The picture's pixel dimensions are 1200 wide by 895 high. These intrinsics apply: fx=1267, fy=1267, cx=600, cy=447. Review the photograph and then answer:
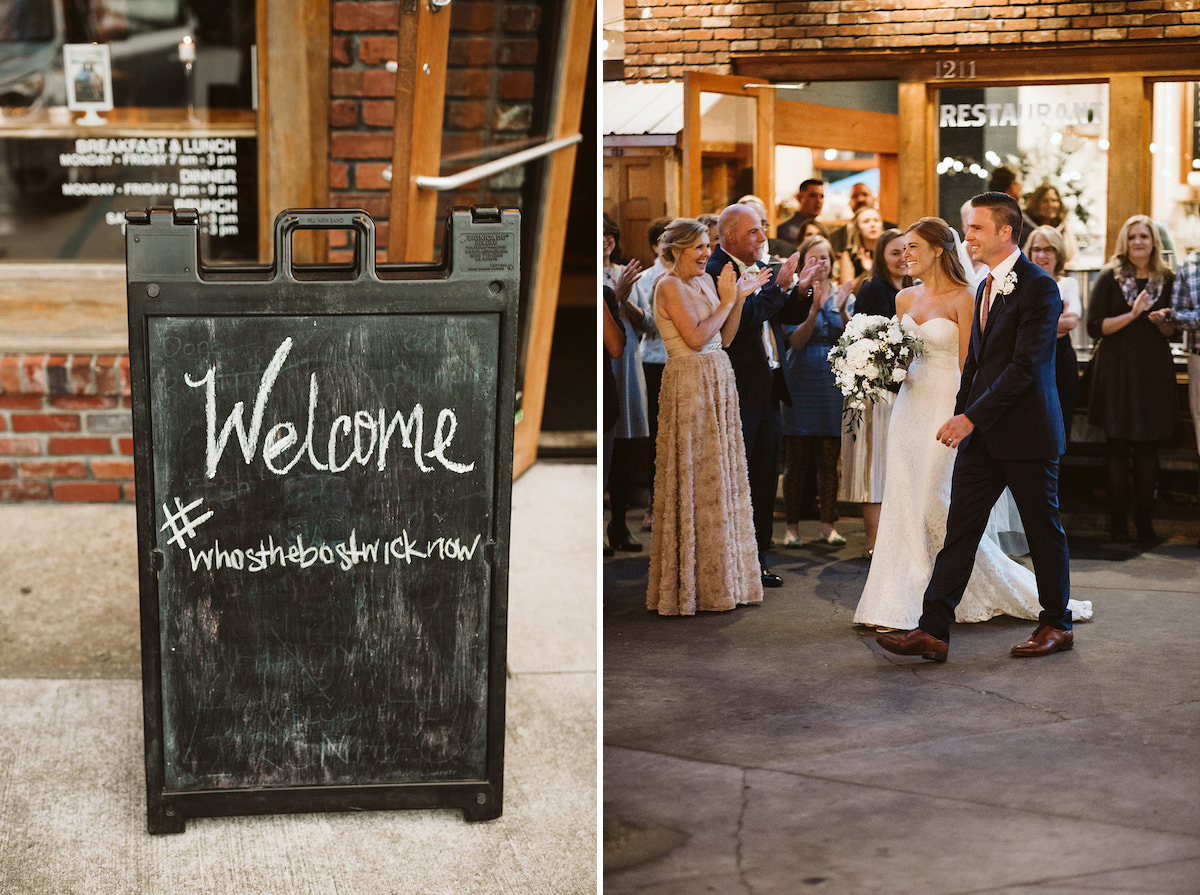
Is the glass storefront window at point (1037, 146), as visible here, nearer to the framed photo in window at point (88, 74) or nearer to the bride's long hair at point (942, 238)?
the bride's long hair at point (942, 238)

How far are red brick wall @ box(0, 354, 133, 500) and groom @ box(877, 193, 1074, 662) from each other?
3.72 meters

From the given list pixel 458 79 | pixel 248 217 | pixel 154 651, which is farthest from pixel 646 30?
pixel 248 217

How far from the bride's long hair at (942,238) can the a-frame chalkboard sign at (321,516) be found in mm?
932

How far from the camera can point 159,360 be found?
257 centimetres

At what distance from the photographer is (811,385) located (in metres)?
2.15

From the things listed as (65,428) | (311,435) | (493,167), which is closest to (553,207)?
(493,167)

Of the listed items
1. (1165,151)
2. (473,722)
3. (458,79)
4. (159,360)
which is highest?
(458,79)

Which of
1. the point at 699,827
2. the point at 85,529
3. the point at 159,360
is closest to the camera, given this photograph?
the point at 699,827

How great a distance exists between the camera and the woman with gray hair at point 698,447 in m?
2.07

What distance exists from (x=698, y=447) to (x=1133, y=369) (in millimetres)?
697

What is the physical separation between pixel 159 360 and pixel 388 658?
2.58 ft

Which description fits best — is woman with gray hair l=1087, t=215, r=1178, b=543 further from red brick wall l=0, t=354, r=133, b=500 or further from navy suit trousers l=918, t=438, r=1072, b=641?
red brick wall l=0, t=354, r=133, b=500

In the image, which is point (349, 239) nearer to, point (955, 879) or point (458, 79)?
point (458, 79)

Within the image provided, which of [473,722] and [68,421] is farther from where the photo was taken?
[68,421]
